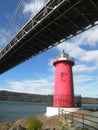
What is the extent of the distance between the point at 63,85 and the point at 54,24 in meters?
5.01

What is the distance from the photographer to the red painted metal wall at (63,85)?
63.7 feet

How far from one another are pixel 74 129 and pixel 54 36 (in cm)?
1016

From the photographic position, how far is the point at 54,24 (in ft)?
56.2

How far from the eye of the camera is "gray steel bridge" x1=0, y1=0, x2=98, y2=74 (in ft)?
47.1

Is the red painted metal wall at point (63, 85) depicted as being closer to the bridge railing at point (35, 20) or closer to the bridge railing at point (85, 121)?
the bridge railing at point (35, 20)

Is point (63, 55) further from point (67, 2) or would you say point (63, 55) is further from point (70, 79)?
point (67, 2)

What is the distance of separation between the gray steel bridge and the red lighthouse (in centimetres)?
165

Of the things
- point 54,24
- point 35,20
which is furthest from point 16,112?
point 54,24

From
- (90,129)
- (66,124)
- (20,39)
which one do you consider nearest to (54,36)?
(20,39)

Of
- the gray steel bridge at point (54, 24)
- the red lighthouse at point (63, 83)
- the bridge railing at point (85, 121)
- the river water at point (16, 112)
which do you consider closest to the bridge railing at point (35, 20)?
the gray steel bridge at point (54, 24)

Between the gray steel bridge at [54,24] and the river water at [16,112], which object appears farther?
the river water at [16,112]

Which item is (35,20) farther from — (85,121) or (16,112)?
(16,112)

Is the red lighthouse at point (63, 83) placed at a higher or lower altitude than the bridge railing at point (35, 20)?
lower

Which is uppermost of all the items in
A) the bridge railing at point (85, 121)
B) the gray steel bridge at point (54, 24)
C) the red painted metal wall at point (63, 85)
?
the gray steel bridge at point (54, 24)
